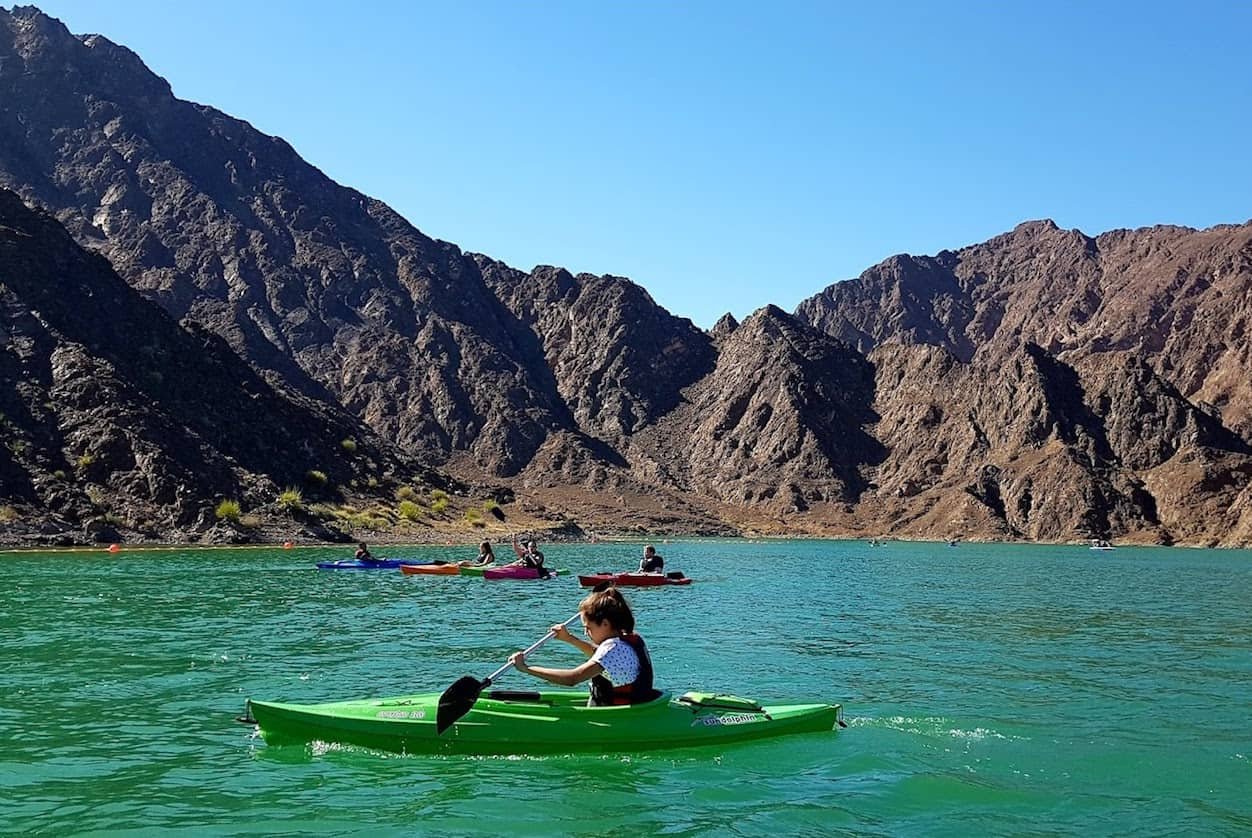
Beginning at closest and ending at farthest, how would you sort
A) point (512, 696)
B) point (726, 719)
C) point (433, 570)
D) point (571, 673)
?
point (571, 673)
point (512, 696)
point (726, 719)
point (433, 570)

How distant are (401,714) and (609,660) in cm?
329

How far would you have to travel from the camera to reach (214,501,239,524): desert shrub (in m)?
84.6

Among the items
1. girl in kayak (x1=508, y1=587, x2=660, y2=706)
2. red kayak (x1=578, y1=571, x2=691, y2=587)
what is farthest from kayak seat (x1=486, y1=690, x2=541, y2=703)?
red kayak (x1=578, y1=571, x2=691, y2=587)

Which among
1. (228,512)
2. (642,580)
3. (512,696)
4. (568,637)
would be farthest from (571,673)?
(228,512)

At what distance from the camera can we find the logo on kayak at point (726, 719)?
1672cm

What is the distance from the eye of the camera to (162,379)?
102 meters

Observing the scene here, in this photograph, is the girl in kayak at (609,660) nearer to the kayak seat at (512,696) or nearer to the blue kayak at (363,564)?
the kayak seat at (512,696)

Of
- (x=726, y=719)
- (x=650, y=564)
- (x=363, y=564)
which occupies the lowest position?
(x=363, y=564)

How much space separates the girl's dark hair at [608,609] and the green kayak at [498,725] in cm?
147

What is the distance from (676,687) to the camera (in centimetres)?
2300

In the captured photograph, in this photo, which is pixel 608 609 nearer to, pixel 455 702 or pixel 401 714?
pixel 455 702

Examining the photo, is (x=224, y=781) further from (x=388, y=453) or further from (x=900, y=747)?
(x=388, y=453)

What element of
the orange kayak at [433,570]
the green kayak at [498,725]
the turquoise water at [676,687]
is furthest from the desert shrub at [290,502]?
the green kayak at [498,725]

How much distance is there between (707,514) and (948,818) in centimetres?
17590
